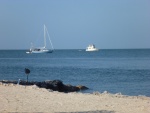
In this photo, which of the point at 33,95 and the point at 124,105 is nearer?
the point at 124,105

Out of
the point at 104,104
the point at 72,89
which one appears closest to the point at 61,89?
the point at 72,89

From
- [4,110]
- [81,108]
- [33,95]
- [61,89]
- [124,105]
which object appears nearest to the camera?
[4,110]

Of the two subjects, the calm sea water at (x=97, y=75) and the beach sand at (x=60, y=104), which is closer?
the beach sand at (x=60, y=104)

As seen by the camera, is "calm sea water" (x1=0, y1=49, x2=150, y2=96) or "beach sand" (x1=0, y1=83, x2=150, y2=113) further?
"calm sea water" (x1=0, y1=49, x2=150, y2=96)

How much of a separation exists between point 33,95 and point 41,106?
10.4 feet

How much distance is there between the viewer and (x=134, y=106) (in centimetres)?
1470

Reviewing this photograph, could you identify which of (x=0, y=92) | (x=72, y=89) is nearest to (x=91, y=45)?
(x=72, y=89)

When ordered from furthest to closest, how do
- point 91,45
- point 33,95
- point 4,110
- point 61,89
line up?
point 91,45, point 61,89, point 33,95, point 4,110

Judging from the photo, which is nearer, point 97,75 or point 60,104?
point 60,104

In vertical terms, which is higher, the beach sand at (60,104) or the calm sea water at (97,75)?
the beach sand at (60,104)

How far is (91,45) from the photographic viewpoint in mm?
192000

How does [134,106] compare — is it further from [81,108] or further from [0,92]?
[0,92]

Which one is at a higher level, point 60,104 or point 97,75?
point 60,104

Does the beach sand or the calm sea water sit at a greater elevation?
the beach sand
